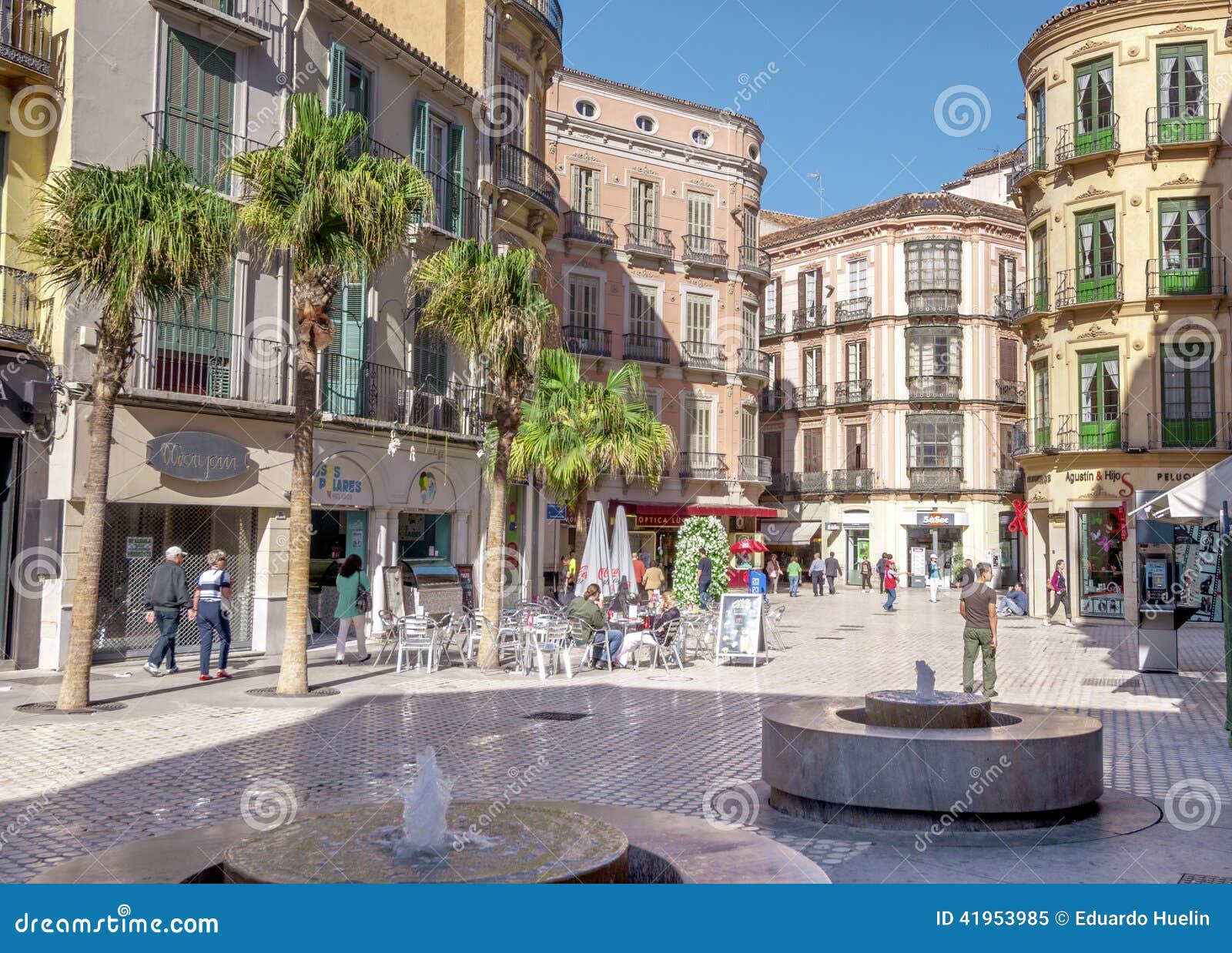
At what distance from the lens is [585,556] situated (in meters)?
24.1

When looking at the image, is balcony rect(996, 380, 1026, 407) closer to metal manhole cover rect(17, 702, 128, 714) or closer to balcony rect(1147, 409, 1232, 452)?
balcony rect(1147, 409, 1232, 452)

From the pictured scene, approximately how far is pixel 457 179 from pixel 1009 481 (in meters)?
34.3

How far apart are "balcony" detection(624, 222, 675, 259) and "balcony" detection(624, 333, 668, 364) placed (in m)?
3.03

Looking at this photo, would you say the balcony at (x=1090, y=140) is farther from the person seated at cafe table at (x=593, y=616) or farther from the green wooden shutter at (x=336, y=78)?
the person seated at cafe table at (x=593, y=616)

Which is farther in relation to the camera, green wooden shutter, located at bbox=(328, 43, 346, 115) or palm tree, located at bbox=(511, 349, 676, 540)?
palm tree, located at bbox=(511, 349, 676, 540)

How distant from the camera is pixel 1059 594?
30.7 metres

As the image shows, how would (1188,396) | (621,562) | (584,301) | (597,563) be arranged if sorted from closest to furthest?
(597,563) → (621,562) → (1188,396) → (584,301)

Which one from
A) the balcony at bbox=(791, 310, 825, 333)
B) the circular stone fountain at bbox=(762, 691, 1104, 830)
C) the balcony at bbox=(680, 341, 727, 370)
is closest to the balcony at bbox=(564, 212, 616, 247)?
the balcony at bbox=(680, 341, 727, 370)

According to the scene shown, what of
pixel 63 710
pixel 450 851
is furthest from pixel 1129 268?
pixel 450 851

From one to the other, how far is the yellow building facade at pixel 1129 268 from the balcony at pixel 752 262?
14.2 meters

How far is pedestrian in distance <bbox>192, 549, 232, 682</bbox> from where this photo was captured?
15914mm

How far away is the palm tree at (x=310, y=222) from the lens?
14.0 m

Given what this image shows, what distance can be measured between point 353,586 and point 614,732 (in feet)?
24.6

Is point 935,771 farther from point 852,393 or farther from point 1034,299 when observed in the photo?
point 852,393
